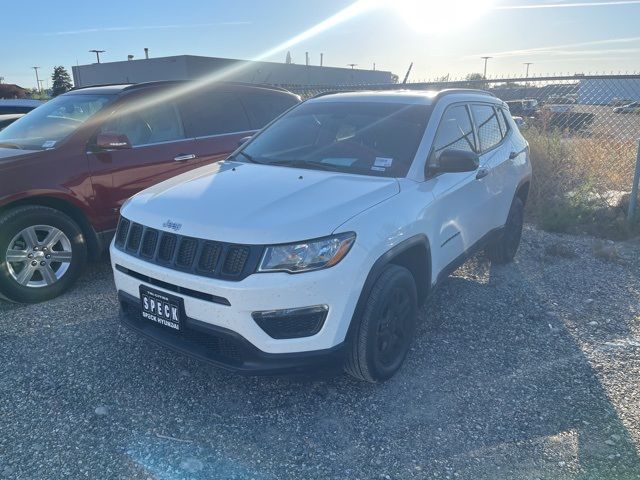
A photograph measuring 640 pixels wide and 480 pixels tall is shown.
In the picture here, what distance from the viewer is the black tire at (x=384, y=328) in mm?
2859

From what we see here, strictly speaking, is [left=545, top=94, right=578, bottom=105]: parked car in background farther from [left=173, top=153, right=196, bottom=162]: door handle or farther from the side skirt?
[left=173, top=153, right=196, bottom=162]: door handle

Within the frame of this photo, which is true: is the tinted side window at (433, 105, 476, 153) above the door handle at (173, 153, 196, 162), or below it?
above

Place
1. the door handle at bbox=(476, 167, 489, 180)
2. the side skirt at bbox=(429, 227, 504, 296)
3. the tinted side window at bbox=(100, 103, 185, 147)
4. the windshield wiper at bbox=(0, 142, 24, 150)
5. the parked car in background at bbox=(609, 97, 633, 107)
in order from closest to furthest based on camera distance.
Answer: the side skirt at bbox=(429, 227, 504, 296) < the door handle at bbox=(476, 167, 489, 180) < the windshield wiper at bbox=(0, 142, 24, 150) < the tinted side window at bbox=(100, 103, 185, 147) < the parked car in background at bbox=(609, 97, 633, 107)

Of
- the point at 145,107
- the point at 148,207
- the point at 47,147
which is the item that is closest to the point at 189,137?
the point at 145,107

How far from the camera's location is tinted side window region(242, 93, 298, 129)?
6.20 metres

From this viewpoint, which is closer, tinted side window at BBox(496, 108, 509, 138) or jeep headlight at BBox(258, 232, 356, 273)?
jeep headlight at BBox(258, 232, 356, 273)

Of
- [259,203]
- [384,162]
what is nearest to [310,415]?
[259,203]

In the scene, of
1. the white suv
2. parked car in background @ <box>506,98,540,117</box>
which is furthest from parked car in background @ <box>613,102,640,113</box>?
the white suv

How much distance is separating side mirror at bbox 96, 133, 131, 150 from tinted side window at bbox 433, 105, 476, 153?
2838mm

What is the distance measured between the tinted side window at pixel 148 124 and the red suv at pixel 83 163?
0.01 m

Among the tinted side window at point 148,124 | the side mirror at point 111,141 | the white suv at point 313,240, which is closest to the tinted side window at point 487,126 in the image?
→ the white suv at point 313,240

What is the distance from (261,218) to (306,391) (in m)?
1.20

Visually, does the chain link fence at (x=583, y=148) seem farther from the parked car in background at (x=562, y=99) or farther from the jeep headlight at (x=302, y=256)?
the jeep headlight at (x=302, y=256)

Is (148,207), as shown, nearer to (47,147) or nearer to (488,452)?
(47,147)
